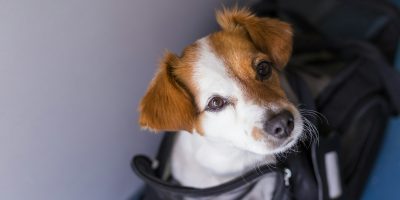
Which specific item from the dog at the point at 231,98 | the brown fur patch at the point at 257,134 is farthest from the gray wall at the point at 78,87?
the brown fur patch at the point at 257,134

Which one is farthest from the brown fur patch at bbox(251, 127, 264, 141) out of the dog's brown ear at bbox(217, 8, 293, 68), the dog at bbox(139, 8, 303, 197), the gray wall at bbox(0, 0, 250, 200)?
the gray wall at bbox(0, 0, 250, 200)

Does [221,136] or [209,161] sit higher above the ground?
[221,136]

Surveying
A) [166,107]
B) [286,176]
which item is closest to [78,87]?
[166,107]

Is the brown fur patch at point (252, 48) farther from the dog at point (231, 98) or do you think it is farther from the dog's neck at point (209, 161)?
the dog's neck at point (209, 161)

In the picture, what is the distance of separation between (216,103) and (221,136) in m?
0.09

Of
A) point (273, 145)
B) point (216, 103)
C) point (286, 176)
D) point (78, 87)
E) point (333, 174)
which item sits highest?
point (78, 87)

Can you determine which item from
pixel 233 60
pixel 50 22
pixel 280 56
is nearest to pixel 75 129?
pixel 50 22

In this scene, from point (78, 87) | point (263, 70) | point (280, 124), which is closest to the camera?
point (280, 124)

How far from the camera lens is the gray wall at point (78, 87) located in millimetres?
1065

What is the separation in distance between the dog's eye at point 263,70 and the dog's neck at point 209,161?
0.20 meters

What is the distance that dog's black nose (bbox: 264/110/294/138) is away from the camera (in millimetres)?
1015

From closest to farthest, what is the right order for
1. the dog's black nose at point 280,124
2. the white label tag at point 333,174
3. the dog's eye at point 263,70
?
the dog's black nose at point 280,124 < the dog's eye at point 263,70 < the white label tag at point 333,174

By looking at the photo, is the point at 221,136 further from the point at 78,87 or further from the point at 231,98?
the point at 78,87

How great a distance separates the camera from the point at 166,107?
110 cm
